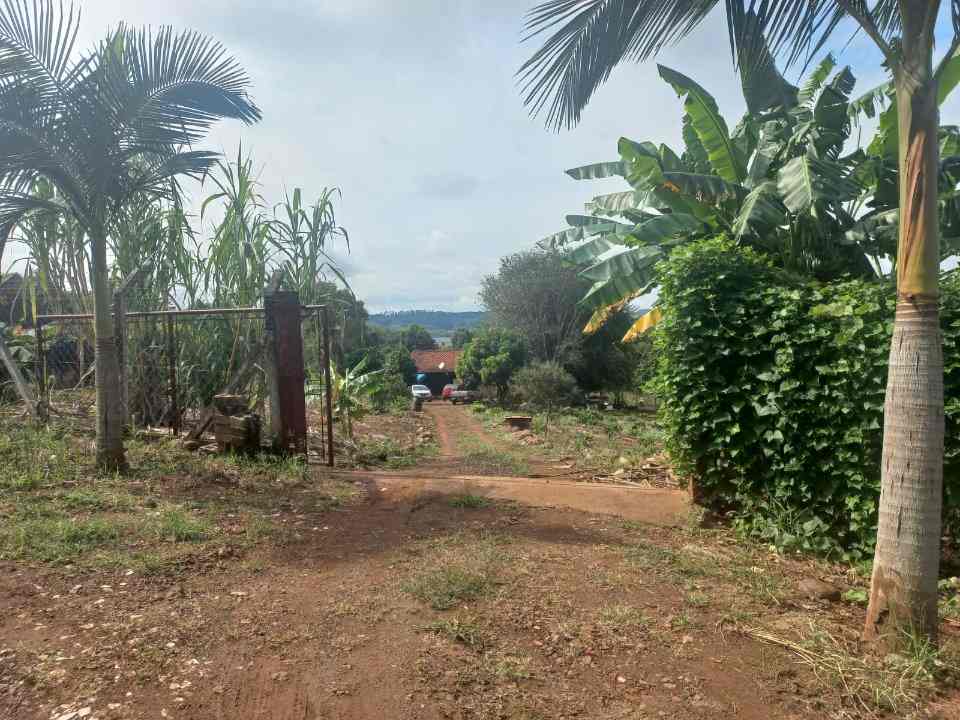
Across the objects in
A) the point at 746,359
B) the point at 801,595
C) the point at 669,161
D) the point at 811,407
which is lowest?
the point at 801,595

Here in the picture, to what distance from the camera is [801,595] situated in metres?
3.60

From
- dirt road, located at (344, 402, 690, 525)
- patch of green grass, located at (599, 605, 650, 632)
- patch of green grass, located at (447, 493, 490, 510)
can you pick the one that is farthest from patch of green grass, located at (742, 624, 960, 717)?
patch of green grass, located at (447, 493, 490, 510)

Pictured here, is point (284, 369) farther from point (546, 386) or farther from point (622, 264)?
point (546, 386)

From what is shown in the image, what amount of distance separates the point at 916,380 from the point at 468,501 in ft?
11.5

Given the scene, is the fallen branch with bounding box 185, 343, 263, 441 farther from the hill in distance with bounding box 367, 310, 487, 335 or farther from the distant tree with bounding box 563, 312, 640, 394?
the hill in distance with bounding box 367, 310, 487, 335

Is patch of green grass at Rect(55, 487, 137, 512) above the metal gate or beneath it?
beneath

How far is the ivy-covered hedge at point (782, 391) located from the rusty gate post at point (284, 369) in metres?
3.87

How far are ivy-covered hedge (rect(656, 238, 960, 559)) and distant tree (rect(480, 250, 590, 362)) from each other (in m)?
22.3

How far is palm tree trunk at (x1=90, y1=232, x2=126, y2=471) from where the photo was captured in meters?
5.79

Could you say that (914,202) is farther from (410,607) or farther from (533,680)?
(410,607)

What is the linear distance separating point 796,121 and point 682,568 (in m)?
A: 7.31

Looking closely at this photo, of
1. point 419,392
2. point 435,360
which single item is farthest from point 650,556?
point 435,360

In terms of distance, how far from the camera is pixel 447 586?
342 centimetres

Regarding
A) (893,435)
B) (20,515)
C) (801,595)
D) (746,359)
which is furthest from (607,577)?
(20,515)
